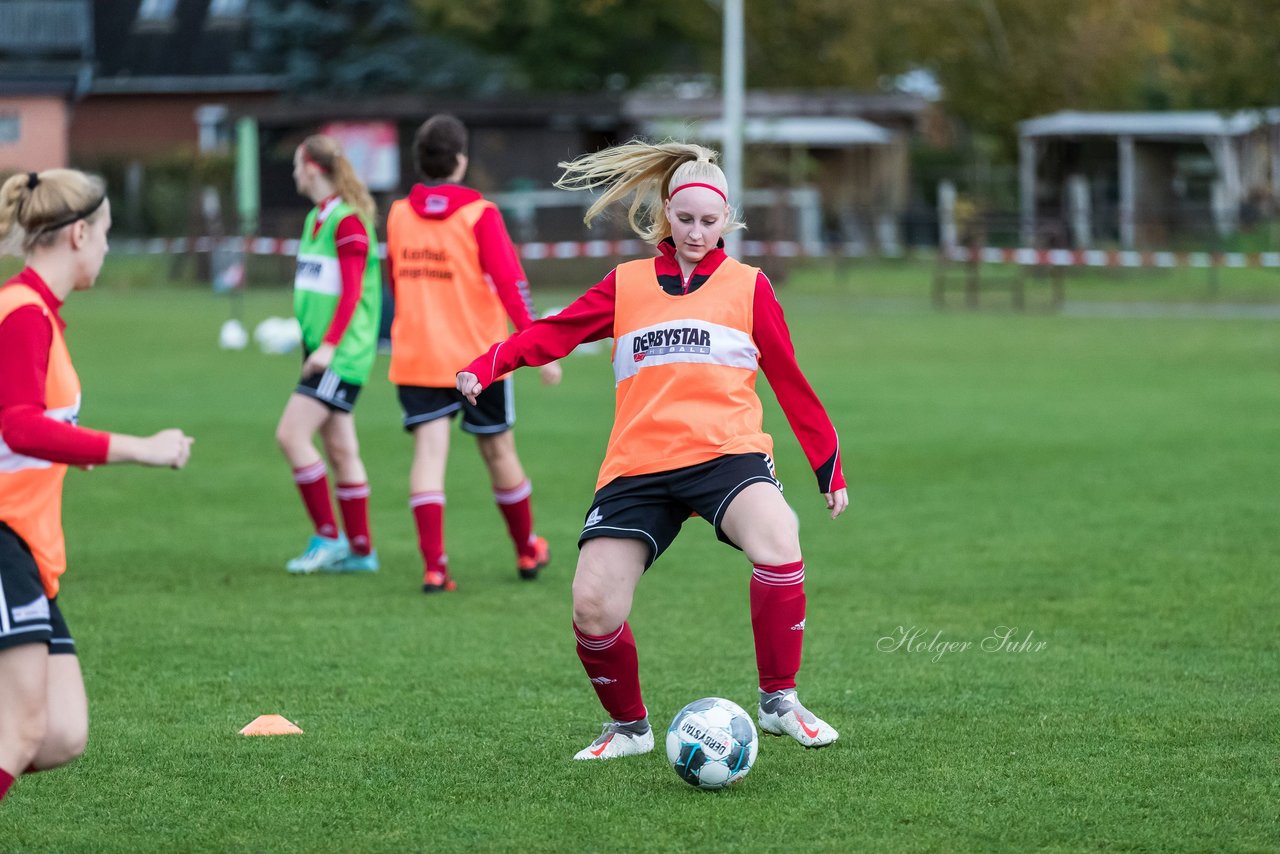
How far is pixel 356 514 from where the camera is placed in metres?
8.80

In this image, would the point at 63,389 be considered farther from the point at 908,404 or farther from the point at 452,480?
the point at 908,404

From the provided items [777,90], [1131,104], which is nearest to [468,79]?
[777,90]

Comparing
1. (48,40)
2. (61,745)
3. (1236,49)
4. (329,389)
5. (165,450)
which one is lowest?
(61,745)

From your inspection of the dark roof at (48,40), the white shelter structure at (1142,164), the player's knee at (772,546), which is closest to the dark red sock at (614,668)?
the player's knee at (772,546)

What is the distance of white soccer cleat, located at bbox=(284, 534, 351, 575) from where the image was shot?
873cm

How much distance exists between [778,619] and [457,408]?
11.7ft

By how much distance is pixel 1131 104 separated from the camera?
167ft

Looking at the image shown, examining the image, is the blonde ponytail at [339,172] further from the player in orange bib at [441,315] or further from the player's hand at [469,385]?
the player's hand at [469,385]

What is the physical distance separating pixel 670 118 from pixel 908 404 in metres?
22.2

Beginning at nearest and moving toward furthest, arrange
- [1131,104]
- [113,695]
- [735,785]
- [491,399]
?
1. [735,785]
2. [113,695]
3. [491,399]
4. [1131,104]

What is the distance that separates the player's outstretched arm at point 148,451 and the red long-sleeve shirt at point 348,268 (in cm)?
439

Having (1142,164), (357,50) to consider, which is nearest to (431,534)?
(1142,164)

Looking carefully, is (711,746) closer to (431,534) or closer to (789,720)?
(789,720)

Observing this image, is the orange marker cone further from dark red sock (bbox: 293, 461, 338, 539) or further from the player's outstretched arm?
dark red sock (bbox: 293, 461, 338, 539)
